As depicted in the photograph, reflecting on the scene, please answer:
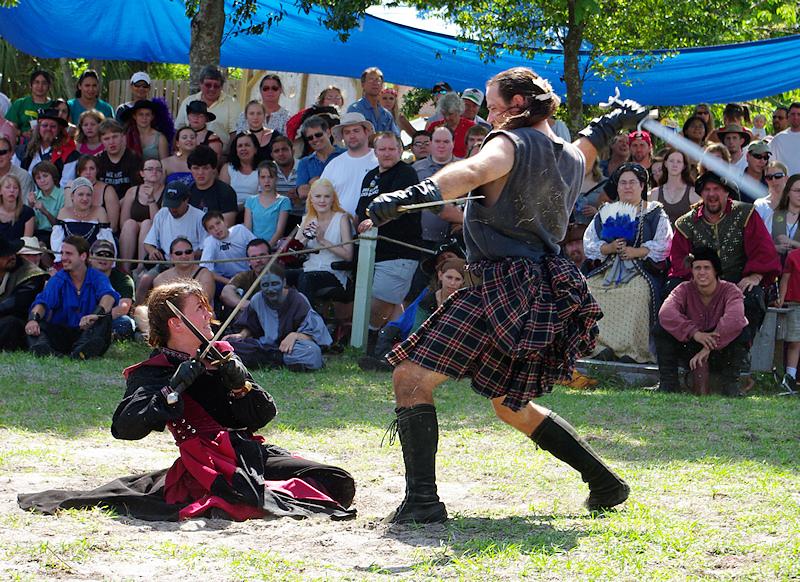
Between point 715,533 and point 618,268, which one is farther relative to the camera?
point 618,268

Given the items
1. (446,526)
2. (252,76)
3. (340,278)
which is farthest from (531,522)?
(252,76)

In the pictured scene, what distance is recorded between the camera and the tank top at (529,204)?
4105mm

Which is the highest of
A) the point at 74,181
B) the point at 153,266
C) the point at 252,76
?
the point at 252,76

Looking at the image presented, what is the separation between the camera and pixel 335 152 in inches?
406

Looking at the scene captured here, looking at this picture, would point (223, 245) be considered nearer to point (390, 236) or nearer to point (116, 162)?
point (390, 236)

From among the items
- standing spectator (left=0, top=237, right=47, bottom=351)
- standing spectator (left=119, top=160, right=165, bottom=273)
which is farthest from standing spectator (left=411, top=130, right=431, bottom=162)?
standing spectator (left=0, top=237, right=47, bottom=351)

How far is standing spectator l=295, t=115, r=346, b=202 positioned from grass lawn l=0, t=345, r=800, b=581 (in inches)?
115

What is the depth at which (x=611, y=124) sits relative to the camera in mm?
4656

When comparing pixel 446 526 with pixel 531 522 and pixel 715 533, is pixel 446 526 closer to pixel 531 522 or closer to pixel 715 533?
pixel 531 522

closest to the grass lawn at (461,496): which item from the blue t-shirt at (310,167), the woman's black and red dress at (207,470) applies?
the woman's black and red dress at (207,470)

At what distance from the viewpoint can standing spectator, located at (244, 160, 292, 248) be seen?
9.87 metres

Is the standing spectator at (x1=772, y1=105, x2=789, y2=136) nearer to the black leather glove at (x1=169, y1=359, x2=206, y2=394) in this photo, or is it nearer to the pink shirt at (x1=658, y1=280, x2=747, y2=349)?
the pink shirt at (x1=658, y1=280, x2=747, y2=349)

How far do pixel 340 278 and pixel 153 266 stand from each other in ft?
5.84

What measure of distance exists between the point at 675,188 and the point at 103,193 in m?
5.07
